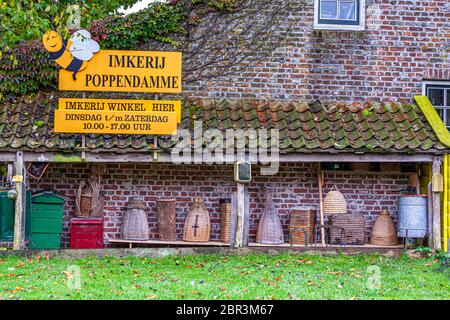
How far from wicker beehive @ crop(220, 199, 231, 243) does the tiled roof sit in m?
1.57

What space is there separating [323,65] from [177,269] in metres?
5.11

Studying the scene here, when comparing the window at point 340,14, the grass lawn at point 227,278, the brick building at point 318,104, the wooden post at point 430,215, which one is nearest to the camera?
the grass lawn at point 227,278

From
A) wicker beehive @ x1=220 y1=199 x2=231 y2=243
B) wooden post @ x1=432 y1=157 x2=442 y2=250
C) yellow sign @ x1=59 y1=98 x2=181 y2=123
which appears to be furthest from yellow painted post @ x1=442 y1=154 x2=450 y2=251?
yellow sign @ x1=59 y1=98 x2=181 y2=123

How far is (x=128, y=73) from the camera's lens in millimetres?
13234

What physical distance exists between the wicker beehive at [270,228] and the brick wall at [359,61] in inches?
84.3

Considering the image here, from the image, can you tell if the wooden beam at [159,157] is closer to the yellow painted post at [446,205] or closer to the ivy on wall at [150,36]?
the yellow painted post at [446,205]

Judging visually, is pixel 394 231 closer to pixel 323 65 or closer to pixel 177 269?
pixel 323 65

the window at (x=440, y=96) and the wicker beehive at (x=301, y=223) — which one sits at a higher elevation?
the window at (x=440, y=96)

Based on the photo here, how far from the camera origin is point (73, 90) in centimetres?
1323

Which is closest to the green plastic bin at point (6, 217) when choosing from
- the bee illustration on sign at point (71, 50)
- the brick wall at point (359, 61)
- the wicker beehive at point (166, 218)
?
the bee illustration on sign at point (71, 50)

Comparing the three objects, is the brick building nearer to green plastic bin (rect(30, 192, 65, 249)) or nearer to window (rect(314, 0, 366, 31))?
window (rect(314, 0, 366, 31))

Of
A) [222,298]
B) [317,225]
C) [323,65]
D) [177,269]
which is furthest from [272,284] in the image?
[323,65]

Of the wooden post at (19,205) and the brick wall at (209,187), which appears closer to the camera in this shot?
the wooden post at (19,205)

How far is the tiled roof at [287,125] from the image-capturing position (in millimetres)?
12992
